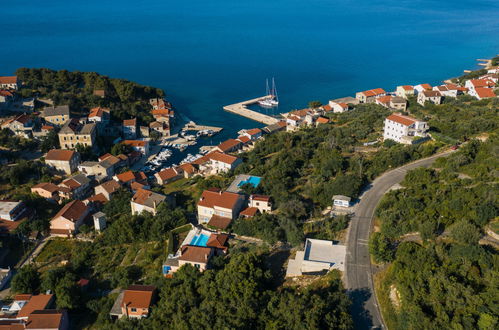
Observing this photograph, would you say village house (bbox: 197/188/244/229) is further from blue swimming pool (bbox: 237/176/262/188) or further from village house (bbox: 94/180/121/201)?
village house (bbox: 94/180/121/201)

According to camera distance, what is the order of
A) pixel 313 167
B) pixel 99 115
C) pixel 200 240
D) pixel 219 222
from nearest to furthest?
pixel 200 240
pixel 219 222
pixel 313 167
pixel 99 115

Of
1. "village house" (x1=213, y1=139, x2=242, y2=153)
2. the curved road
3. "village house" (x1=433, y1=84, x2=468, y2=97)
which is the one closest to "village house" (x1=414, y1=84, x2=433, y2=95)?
"village house" (x1=433, y1=84, x2=468, y2=97)

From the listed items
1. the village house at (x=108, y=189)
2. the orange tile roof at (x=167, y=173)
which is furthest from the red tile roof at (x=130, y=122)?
the village house at (x=108, y=189)

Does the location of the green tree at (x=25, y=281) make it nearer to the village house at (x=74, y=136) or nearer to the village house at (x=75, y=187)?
the village house at (x=75, y=187)

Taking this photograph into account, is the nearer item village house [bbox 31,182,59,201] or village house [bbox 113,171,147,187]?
village house [bbox 31,182,59,201]

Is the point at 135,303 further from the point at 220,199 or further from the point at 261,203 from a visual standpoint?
the point at 261,203

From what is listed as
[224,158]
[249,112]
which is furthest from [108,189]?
[249,112]
